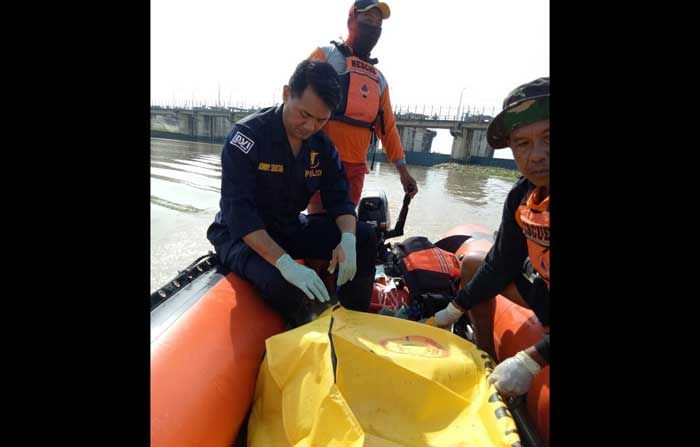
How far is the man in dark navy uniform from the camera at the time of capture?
163cm

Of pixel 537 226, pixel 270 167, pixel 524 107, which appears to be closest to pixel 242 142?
pixel 270 167

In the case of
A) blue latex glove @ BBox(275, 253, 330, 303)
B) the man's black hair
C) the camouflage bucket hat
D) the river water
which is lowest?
the river water

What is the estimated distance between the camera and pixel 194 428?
3.26ft

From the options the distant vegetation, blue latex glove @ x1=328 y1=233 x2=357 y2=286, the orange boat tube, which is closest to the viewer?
the orange boat tube

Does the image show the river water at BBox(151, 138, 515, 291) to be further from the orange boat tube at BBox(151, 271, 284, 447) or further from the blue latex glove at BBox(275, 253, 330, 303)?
the blue latex glove at BBox(275, 253, 330, 303)

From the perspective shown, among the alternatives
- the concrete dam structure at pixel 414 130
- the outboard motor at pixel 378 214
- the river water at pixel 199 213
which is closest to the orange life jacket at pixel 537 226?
the outboard motor at pixel 378 214

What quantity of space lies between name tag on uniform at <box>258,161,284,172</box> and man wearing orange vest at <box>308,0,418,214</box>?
0.82 m

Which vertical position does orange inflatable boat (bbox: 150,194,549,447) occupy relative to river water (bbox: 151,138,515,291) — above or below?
above

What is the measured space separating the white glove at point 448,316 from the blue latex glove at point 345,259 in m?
0.47

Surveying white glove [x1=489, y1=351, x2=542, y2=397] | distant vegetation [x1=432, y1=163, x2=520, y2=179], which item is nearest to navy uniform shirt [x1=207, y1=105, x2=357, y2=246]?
white glove [x1=489, y1=351, x2=542, y2=397]
